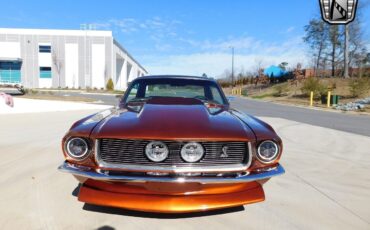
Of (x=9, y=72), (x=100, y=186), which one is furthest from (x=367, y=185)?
(x=9, y=72)

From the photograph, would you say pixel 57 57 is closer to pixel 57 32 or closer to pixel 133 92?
pixel 57 32

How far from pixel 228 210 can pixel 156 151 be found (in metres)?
1.07

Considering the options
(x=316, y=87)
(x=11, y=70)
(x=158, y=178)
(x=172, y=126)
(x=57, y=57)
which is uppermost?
(x=57, y=57)

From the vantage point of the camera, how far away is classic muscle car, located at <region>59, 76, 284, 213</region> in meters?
2.62

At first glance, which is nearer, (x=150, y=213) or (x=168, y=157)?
(x=168, y=157)

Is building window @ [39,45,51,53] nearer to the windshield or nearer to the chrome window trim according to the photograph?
the windshield

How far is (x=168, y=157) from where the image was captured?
2.68 meters

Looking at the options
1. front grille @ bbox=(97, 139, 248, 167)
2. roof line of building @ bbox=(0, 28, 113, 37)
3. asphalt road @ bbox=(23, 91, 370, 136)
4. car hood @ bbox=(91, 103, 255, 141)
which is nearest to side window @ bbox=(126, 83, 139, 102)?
asphalt road @ bbox=(23, 91, 370, 136)

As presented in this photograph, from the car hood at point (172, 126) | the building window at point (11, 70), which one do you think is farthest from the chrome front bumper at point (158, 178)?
the building window at point (11, 70)

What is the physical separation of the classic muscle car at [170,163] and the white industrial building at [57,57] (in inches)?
1841

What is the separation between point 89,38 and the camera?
4766cm

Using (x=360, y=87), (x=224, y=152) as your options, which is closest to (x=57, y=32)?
(x=360, y=87)

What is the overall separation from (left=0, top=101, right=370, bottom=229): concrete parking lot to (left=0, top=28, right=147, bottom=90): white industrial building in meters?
Result: 43.6

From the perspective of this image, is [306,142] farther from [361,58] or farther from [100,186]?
[361,58]
